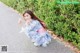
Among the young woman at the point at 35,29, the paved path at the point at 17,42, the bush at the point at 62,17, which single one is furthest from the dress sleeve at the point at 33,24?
the bush at the point at 62,17

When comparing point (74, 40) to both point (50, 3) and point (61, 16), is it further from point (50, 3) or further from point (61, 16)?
point (50, 3)

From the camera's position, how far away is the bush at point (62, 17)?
759 cm

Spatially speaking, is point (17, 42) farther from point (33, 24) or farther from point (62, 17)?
point (62, 17)

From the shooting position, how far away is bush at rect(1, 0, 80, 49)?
7.59 metres

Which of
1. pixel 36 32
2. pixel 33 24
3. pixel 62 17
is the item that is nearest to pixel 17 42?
pixel 36 32

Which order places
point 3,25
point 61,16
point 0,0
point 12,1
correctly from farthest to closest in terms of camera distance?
1. point 0,0
2. point 12,1
3. point 3,25
4. point 61,16

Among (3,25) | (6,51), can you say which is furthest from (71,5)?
(3,25)

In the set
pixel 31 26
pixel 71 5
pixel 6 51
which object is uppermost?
pixel 71 5

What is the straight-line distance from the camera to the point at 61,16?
8102 mm

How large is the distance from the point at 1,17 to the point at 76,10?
4.56 metres

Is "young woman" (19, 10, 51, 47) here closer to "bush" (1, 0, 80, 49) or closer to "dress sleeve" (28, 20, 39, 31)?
"dress sleeve" (28, 20, 39, 31)

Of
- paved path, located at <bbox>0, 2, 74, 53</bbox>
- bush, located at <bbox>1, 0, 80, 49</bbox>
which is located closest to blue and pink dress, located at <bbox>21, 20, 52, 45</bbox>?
paved path, located at <bbox>0, 2, 74, 53</bbox>

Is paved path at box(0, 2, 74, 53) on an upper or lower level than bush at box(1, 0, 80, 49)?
lower

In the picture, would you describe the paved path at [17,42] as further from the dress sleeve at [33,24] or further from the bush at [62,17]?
the dress sleeve at [33,24]
